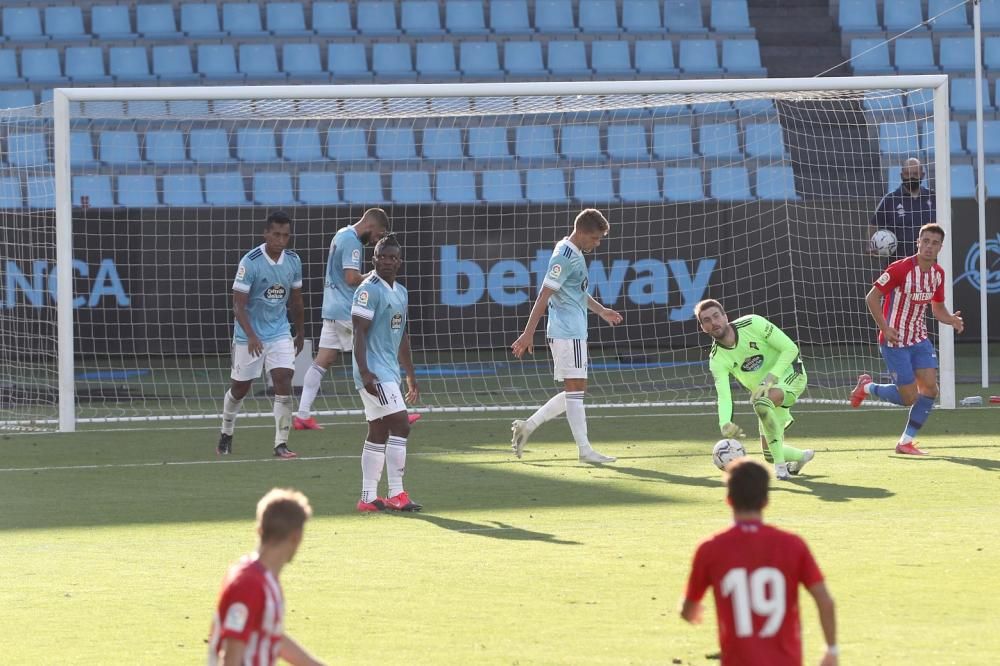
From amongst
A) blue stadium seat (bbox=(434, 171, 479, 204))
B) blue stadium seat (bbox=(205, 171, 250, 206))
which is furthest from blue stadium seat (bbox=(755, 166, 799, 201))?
blue stadium seat (bbox=(205, 171, 250, 206))

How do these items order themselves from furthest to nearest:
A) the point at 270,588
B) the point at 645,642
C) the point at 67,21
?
the point at 67,21 < the point at 645,642 < the point at 270,588

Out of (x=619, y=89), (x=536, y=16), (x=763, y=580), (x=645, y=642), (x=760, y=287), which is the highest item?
(x=536, y=16)

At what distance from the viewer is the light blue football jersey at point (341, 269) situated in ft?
41.9

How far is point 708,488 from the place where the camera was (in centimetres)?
962

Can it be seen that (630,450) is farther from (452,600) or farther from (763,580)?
(763,580)

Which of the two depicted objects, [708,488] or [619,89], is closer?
[708,488]

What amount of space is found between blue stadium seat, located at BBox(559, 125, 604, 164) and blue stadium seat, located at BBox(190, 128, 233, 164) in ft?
15.6

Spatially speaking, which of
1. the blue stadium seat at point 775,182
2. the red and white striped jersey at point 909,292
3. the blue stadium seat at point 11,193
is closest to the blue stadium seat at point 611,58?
the blue stadium seat at point 775,182

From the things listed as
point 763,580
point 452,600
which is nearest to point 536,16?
point 452,600

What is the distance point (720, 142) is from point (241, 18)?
8096 mm

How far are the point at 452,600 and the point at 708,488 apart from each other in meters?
3.66

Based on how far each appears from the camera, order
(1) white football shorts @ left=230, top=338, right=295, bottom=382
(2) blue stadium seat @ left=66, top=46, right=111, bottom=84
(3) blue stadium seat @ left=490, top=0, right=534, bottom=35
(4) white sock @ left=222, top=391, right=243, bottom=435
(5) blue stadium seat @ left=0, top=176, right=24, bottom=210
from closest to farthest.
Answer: (1) white football shorts @ left=230, top=338, right=295, bottom=382, (4) white sock @ left=222, top=391, right=243, bottom=435, (5) blue stadium seat @ left=0, top=176, right=24, bottom=210, (2) blue stadium seat @ left=66, top=46, right=111, bottom=84, (3) blue stadium seat @ left=490, top=0, right=534, bottom=35

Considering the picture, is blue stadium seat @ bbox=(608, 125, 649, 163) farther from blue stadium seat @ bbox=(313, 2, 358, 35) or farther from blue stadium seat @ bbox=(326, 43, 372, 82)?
blue stadium seat @ bbox=(313, 2, 358, 35)

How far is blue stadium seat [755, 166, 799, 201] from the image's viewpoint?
1955cm
